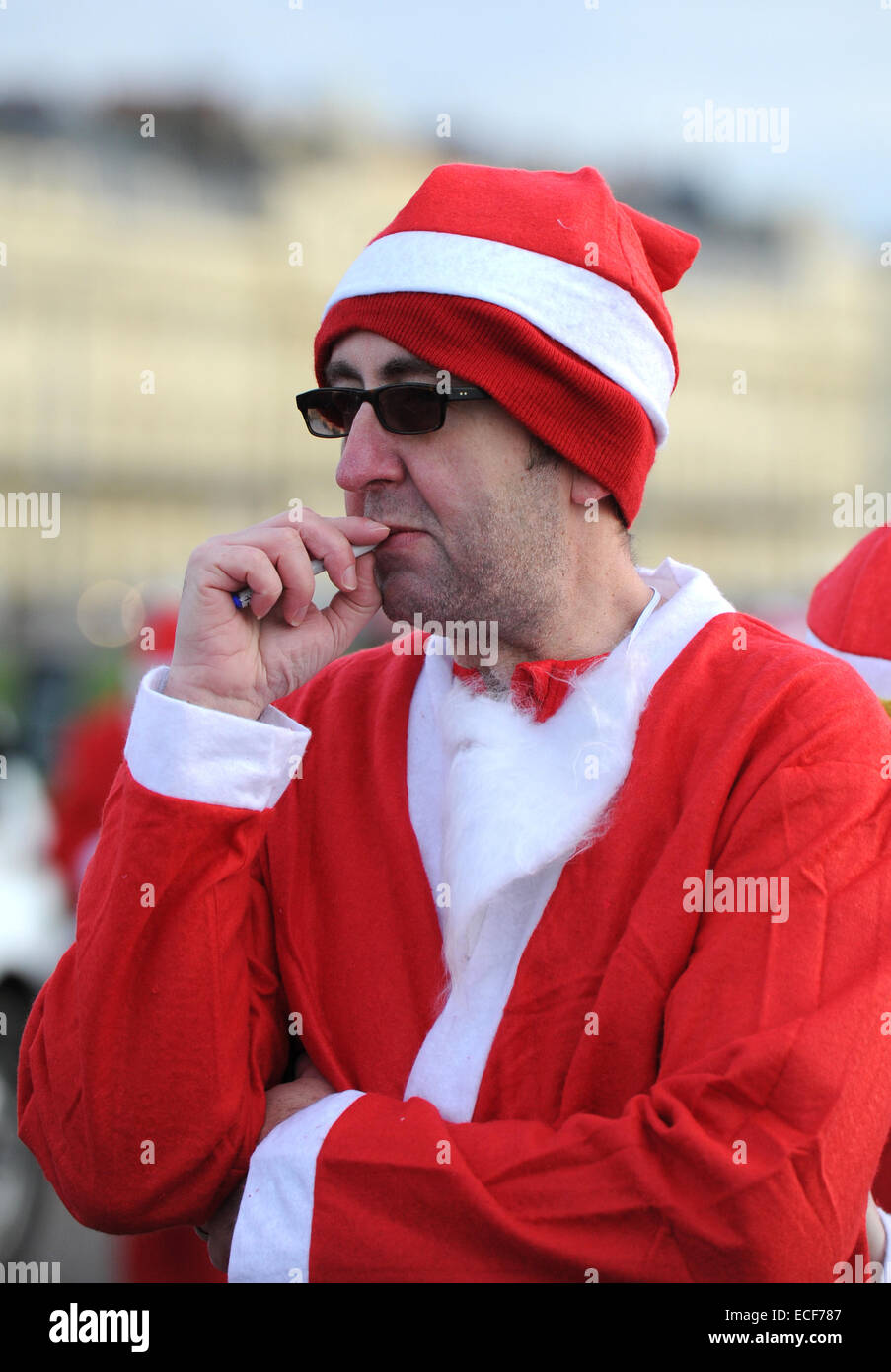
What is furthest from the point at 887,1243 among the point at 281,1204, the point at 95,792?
the point at 95,792

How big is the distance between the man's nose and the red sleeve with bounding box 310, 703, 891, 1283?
2.81 feet

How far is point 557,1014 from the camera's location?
2.10 m

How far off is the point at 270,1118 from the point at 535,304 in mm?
1356

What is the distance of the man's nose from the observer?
2.32 m

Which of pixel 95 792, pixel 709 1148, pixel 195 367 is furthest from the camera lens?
pixel 195 367

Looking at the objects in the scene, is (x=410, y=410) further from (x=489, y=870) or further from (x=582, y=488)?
(x=489, y=870)

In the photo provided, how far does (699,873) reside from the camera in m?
2.05

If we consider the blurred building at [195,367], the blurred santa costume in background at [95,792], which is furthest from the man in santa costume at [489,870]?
the blurred building at [195,367]

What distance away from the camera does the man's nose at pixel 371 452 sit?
2.32m

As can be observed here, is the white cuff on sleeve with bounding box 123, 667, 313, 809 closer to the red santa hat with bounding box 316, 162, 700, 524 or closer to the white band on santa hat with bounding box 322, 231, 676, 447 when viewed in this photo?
the red santa hat with bounding box 316, 162, 700, 524

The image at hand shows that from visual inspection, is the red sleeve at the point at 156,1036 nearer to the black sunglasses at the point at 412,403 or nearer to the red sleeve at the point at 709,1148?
the red sleeve at the point at 709,1148

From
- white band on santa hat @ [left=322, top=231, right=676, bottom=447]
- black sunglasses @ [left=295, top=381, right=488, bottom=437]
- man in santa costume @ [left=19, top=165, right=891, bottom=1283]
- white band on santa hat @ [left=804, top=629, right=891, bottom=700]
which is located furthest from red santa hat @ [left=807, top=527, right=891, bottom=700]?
black sunglasses @ [left=295, top=381, right=488, bottom=437]
